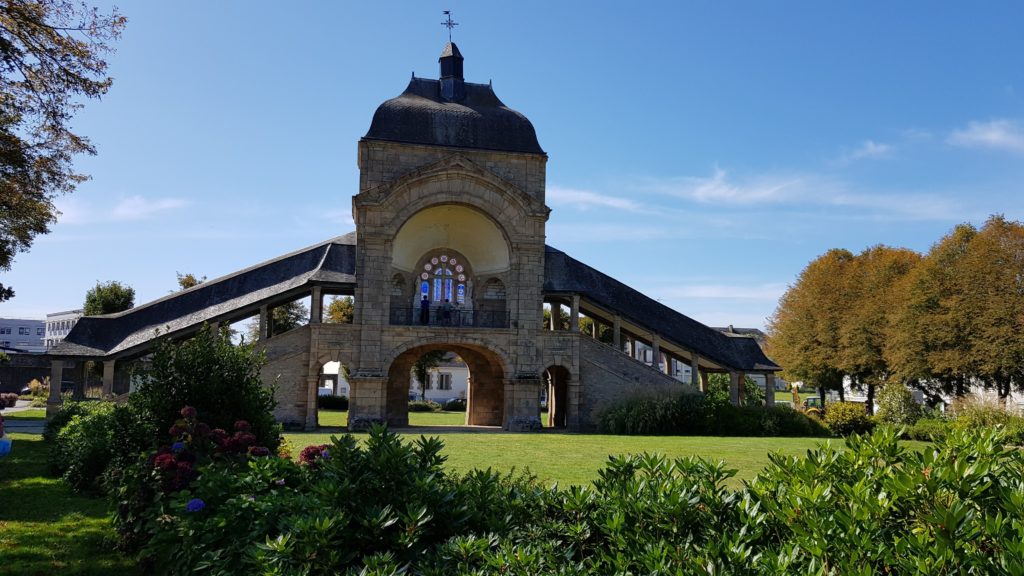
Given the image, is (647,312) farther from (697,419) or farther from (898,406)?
(898,406)

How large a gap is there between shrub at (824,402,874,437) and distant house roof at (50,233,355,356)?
684 inches

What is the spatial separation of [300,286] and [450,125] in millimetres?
8016

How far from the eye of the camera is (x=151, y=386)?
1022 centimetres

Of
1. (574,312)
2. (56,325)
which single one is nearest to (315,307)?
(574,312)

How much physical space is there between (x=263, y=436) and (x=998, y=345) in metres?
29.2

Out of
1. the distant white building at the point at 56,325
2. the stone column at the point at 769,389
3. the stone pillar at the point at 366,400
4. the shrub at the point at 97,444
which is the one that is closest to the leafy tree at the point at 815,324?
the stone column at the point at 769,389

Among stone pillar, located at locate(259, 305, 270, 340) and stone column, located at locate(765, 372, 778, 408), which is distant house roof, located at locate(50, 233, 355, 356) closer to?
stone pillar, located at locate(259, 305, 270, 340)

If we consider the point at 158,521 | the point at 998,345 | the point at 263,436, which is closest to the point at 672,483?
the point at 158,521

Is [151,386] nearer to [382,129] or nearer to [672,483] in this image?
[672,483]

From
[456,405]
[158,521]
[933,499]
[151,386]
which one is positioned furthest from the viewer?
[456,405]

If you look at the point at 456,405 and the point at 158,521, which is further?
the point at 456,405

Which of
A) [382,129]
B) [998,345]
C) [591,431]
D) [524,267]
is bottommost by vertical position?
[591,431]

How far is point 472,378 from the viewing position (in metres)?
30.1

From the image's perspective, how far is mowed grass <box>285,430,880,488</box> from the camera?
13281 millimetres
